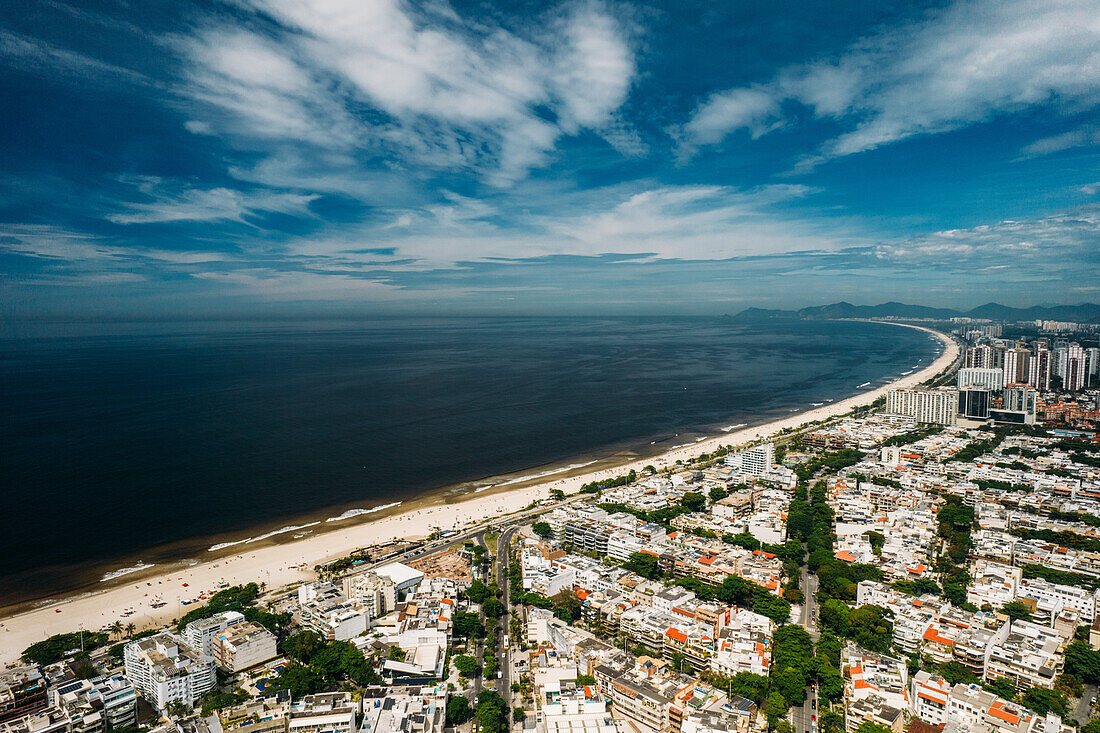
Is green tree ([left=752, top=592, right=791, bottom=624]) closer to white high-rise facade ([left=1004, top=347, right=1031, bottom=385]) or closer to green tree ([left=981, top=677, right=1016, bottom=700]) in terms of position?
green tree ([left=981, top=677, right=1016, bottom=700])

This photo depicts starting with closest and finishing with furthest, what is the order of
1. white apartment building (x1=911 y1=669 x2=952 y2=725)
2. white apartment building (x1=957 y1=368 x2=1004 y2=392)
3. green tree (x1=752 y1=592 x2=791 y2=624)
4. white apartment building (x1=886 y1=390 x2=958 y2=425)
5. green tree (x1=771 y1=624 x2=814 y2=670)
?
white apartment building (x1=911 y1=669 x2=952 y2=725) → green tree (x1=771 y1=624 x2=814 y2=670) → green tree (x1=752 y1=592 x2=791 y2=624) → white apartment building (x1=886 y1=390 x2=958 y2=425) → white apartment building (x1=957 y1=368 x2=1004 y2=392)

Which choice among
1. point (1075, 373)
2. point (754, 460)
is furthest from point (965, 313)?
point (754, 460)

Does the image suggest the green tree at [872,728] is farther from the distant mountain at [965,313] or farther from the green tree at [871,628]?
the distant mountain at [965,313]

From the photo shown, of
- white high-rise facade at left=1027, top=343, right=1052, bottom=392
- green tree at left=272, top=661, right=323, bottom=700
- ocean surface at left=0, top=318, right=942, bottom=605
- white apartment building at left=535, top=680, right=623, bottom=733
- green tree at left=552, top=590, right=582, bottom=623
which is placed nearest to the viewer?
white apartment building at left=535, top=680, right=623, bottom=733

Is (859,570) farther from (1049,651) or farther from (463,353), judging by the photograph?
(463,353)

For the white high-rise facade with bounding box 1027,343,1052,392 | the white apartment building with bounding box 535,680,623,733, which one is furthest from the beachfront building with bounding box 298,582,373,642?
the white high-rise facade with bounding box 1027,343,1052,392

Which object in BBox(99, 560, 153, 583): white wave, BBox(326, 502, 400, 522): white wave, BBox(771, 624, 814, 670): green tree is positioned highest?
BBox(771, 624, 814, 670): green tree
